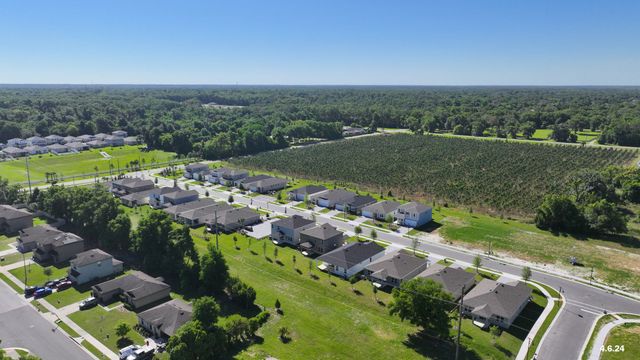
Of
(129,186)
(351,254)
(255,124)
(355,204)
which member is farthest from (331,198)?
(255,124)

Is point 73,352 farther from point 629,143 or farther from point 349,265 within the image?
point 629,143

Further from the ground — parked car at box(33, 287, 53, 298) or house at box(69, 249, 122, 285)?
house at box(69, 249, 122, 285)

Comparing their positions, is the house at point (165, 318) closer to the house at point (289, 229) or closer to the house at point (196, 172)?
the house at point (289, 229)

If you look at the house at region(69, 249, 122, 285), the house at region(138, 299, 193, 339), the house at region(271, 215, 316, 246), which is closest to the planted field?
the house at region(271, 215, 316, 246)

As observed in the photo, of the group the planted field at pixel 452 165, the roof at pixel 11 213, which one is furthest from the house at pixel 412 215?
the roof at pixel 11 213

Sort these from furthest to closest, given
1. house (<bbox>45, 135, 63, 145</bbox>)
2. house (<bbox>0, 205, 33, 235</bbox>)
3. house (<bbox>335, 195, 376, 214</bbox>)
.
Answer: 1. house (<bbox>45, 135, 63, 145</bbox>)
2. house (<bbox>335, 195, 376, 214</bbox>)
3. house (<bbox>0, 205, 33, 235</bbox>)

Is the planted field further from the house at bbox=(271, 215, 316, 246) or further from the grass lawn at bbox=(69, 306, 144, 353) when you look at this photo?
the grass lawn at bbox=(69, 306, 144, 353)

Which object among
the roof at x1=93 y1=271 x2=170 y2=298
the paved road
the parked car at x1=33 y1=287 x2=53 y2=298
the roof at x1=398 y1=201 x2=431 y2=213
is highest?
the roof at x1=398 y1=201 x2=431 y2=213
